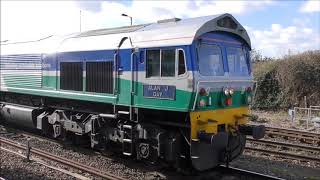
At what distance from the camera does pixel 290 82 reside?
85.8 feet

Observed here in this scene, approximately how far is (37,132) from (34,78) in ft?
8.70

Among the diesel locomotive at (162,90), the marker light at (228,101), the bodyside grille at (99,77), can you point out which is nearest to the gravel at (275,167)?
the diesel locomotive at (162,90)

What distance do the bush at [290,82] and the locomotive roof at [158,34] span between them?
1627cm

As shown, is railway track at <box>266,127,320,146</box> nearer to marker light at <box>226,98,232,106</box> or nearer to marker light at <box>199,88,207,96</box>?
marker light at <box>226,98,232,106</box>

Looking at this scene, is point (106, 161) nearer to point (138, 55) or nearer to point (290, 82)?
point (138, 55)

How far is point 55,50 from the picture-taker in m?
13.3

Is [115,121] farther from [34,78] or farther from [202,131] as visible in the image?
[34,78]

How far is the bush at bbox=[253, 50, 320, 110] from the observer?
2564 cm

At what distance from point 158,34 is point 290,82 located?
721 inches

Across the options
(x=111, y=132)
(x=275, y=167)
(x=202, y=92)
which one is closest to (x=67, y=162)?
(x=111, y=132)

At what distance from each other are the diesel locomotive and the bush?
53.1 ft

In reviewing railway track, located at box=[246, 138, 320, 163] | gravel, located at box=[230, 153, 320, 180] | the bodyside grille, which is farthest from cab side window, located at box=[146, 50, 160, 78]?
railway track, located at box=[246, 138, 320, 163]

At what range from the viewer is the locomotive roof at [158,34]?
916 centimetres

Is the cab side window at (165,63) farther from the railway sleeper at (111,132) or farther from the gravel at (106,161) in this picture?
the gravel at (106,161)
